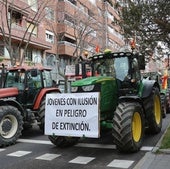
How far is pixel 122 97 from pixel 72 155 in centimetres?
198

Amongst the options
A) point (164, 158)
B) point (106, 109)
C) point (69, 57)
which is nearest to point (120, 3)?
point (106, 109)

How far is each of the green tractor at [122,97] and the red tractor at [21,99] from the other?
1703 millimetres

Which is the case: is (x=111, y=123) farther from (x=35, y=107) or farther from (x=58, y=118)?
(x=35, y=107)

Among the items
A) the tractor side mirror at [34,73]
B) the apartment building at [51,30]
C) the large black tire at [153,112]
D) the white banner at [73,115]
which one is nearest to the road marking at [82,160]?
the white banner at [73,115]

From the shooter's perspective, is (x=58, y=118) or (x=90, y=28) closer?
(x=58, y=118)

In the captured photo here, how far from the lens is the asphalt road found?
875 cm

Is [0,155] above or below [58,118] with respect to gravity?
below

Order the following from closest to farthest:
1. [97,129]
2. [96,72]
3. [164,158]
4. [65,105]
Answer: [164,158], [97,129], [65,105], [96,72]

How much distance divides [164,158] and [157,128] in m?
3.77

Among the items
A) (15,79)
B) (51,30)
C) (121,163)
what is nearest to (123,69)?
(121,163)

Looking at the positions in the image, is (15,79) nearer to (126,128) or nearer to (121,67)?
(121,67)

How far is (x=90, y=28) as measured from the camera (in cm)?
3878

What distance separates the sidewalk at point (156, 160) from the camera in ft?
26.0

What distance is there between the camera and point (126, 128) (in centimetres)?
933
